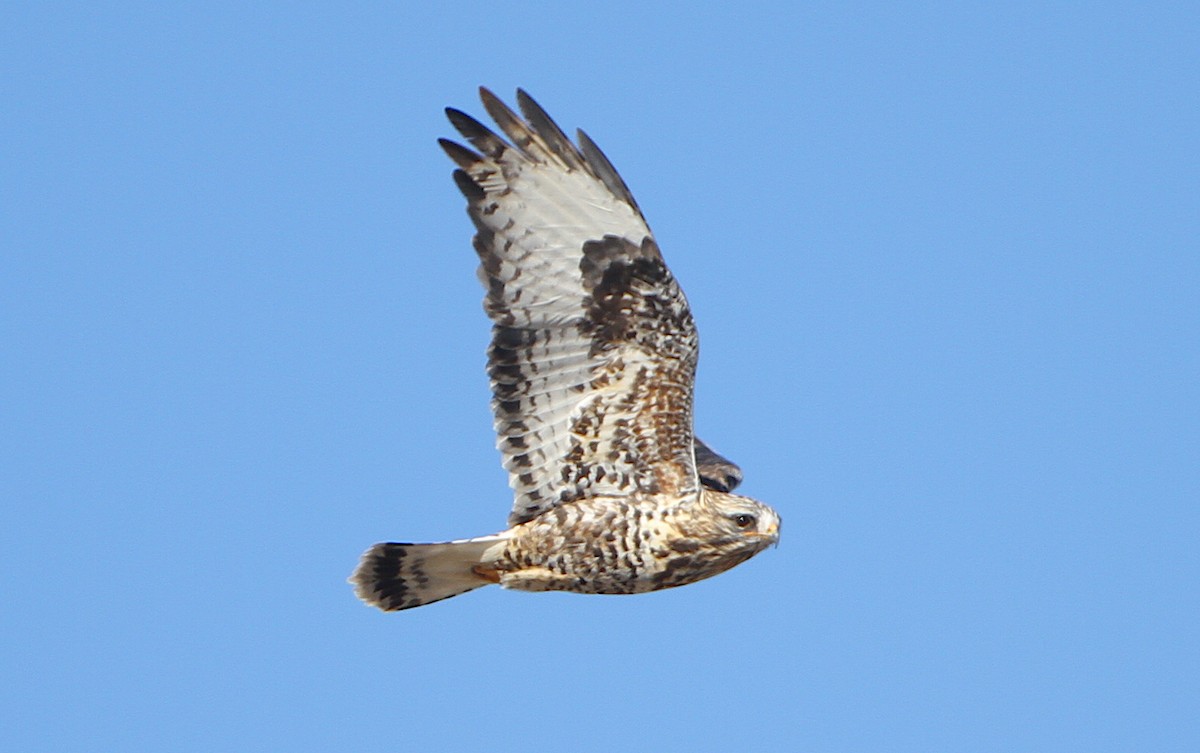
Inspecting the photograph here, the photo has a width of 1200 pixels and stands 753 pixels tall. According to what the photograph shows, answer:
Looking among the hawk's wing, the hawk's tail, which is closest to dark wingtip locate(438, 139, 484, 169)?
the hawk's wing

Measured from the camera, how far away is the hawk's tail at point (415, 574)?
984 centimetres

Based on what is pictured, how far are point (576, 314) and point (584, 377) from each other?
301mm

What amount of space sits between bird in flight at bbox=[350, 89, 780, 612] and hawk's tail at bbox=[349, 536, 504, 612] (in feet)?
Answer: 0.80

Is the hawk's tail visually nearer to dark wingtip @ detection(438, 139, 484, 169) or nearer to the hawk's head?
the hawk's head

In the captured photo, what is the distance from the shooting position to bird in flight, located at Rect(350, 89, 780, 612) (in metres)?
9.37

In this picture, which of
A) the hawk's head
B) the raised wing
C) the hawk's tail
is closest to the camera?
the hawk's head

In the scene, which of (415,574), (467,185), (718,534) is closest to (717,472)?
(718,534)

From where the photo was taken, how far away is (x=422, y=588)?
10.1 metres

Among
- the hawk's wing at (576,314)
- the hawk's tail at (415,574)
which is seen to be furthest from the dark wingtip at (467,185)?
the hawk's tail at (415,574)

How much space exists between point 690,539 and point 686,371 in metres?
0.78

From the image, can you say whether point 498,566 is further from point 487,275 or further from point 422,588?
point 487,275

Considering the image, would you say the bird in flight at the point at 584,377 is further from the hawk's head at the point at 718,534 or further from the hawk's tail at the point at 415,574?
the hawk's tail at the point at 415,574

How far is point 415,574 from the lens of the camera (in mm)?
10039

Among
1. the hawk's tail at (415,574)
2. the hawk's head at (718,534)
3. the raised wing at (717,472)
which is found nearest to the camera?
the hawk's head at (718,534)
